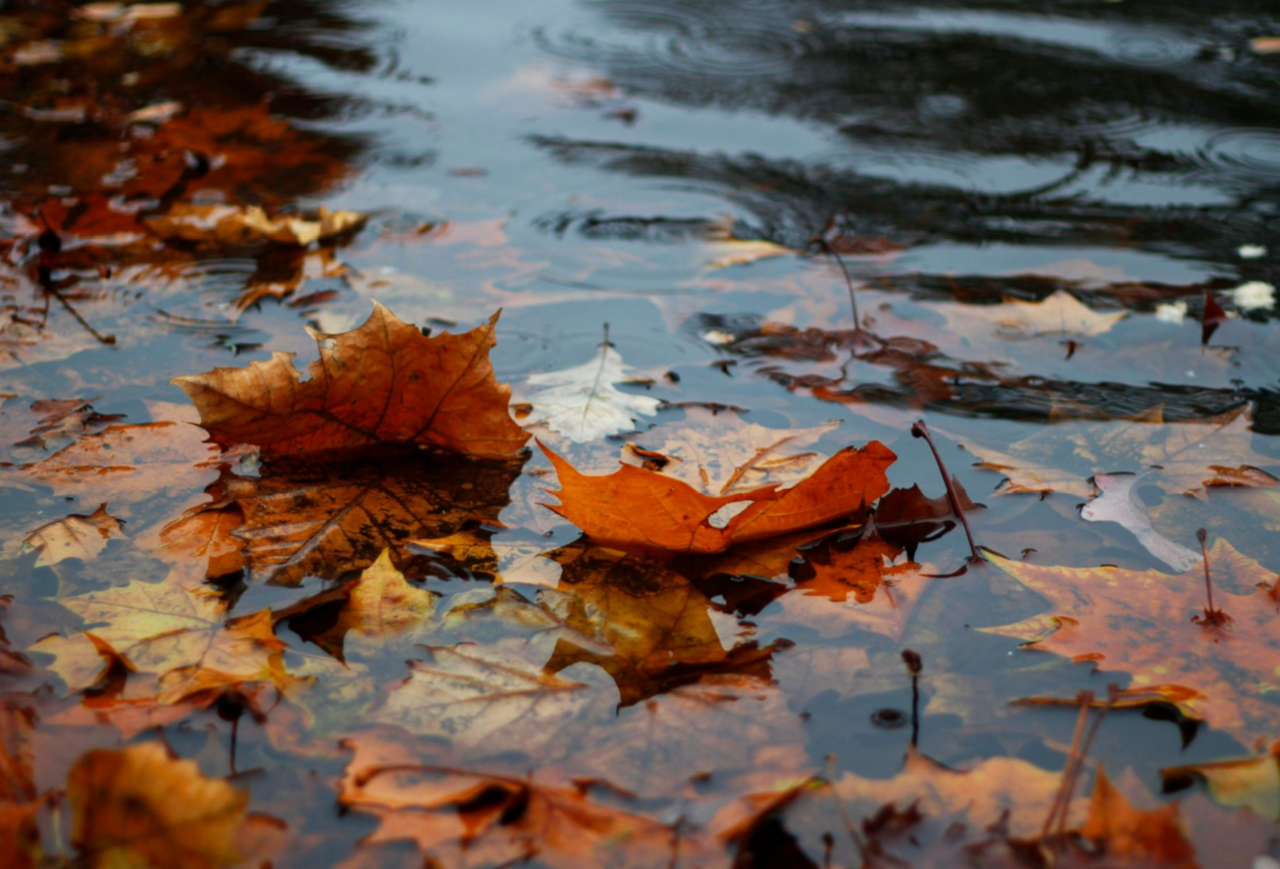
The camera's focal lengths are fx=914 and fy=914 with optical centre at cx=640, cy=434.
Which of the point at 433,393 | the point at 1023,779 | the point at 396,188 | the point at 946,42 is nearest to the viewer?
the point at 1023,779

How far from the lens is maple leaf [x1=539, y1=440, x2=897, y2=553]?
4.50 feet

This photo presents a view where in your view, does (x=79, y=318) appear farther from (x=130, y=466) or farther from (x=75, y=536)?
(x=75, y=536)

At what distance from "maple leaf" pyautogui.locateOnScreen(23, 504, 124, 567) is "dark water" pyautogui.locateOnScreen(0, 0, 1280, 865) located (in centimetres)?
4

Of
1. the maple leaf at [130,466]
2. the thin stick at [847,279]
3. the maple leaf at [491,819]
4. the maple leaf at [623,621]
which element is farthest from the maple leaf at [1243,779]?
the maple leaf at [130,466]

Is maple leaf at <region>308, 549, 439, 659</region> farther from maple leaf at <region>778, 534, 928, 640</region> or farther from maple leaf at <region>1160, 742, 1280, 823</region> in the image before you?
maple leaf at <region>1160, 742, 1280, 823</region>

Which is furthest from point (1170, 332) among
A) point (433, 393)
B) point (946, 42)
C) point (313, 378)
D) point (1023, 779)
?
point (946, 42)

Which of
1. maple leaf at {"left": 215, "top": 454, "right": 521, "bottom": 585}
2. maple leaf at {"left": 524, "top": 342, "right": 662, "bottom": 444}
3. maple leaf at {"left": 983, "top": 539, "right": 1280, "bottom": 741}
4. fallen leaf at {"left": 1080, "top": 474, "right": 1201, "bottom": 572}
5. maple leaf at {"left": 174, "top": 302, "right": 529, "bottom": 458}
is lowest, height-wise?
fallen leaf at {"left": 1080, "top": 474, "right": 1201, "bottom": 572}

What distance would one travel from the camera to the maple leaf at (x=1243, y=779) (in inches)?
43.8

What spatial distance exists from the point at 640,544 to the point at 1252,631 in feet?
3.06

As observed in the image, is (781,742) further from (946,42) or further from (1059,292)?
(946,42)

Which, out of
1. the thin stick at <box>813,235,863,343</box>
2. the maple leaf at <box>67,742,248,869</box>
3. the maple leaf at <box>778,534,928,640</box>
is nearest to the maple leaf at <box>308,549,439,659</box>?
the maple leaf at <box>67,742,248,869</box>

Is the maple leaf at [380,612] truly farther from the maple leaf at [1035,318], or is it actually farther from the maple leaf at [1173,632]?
the maple leaf at [1035,318]

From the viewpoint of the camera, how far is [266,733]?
3.89ft

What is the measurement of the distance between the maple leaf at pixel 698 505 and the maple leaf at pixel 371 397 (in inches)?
10.3
